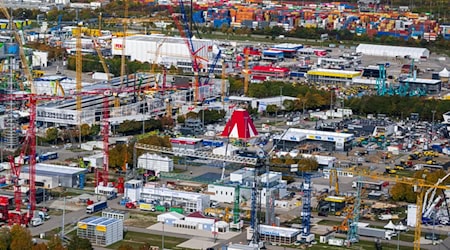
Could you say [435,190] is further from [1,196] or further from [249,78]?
[249,78]

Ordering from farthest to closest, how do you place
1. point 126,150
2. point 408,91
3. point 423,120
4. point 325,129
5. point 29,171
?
1. point 408,91
2. point 423,120
3. point 325,129
4. point 126,150
5. point 29,171

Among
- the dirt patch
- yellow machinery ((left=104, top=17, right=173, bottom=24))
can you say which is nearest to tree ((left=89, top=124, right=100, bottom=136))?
the dirt patch

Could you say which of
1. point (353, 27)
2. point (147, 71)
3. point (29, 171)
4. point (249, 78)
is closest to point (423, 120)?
point (249, 78)

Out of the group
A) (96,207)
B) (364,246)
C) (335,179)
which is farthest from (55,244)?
(335,179)

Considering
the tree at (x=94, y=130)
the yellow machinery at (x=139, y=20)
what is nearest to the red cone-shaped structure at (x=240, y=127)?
the tree at (x=94, y=130)

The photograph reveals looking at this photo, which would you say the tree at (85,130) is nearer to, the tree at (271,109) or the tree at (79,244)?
the tree at (271,109)

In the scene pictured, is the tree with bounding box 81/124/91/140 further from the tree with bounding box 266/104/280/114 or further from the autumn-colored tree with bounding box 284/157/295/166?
the tree with bounding box 266/104/280/114
